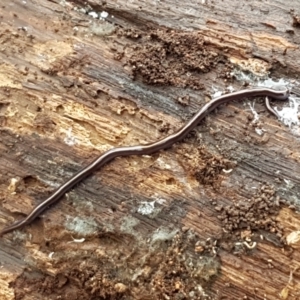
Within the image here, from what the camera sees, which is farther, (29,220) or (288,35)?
A: (288,35)

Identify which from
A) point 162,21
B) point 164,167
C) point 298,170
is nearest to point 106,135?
point 164,167

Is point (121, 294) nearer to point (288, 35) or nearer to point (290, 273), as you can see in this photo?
point (290, 273)

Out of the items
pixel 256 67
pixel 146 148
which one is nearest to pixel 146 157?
pixel 146 148

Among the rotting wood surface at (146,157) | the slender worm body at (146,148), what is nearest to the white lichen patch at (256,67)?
the rotting wood surface at (146,157)

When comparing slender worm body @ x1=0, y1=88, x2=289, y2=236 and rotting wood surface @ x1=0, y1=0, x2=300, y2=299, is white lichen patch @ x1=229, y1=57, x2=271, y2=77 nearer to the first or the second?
rotting wood surface @ x1=0, y1=0, x2=300, y2=299

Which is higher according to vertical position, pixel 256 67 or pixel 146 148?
pixel 256 67

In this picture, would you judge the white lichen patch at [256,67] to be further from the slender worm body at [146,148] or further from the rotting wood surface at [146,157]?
the slender worm body at [146,148]

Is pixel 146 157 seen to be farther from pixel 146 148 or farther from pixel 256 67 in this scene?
pixel 256 67
